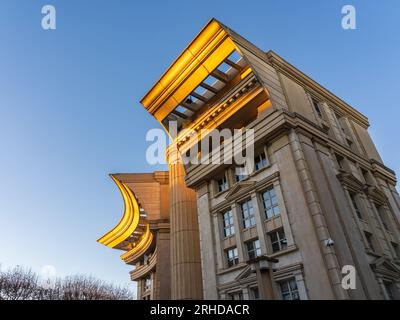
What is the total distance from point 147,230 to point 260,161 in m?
23.6

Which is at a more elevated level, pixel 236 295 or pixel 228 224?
pixel 228 224

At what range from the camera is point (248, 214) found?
24562mm

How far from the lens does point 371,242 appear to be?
2341 cm

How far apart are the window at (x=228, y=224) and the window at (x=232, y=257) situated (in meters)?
1.22

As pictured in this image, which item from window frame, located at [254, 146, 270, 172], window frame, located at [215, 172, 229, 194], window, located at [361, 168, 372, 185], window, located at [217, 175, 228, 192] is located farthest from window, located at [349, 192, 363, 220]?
window, located at [217, 175, 228, 192]

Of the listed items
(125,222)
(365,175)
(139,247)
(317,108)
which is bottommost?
(365,175)

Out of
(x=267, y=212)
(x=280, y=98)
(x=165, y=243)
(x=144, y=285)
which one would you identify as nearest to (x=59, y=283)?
(x=144, y=285)

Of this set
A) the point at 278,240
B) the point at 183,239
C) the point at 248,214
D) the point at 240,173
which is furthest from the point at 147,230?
the point at 278,240

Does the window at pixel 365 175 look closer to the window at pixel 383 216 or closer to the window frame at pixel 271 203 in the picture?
the window at pixel 383 216

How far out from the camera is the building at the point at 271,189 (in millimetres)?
19688

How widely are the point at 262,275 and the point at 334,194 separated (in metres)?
9.39

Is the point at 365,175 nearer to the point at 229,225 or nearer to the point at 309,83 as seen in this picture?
the point at 309,83

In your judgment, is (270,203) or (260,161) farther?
(260,161)
